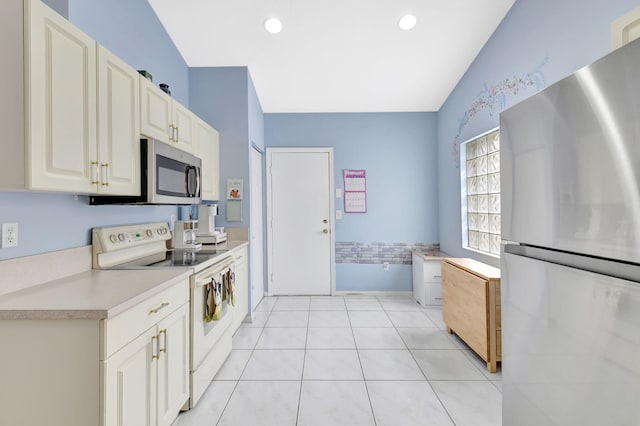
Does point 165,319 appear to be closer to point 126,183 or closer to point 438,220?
point 126,183

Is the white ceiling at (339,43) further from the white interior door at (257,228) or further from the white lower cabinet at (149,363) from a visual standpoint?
the white lower cabinet at (149,363)

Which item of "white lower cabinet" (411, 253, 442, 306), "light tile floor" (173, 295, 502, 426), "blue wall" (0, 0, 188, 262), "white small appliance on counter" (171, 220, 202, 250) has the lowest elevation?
"light tile floor" (173, 295, 502, 426)

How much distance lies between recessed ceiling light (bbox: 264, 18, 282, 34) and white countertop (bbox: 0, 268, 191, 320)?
7.60 ft

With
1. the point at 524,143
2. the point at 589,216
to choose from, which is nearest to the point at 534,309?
the point at 589,216

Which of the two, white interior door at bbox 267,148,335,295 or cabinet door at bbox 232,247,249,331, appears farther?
white interior door at bbox 267,148,335,295

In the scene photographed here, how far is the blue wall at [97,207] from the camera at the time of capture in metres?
1.41

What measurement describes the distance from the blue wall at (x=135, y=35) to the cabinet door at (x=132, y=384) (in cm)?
183

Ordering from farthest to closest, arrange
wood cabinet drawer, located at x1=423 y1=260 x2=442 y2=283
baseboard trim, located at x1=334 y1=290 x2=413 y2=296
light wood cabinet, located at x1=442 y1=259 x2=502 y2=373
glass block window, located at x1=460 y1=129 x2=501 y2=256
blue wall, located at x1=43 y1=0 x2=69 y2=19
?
1. baseboard trim, located at x1=334 y1=290 x2=413 y2=296
2. wood cabinet drawer, located at x1=423 y1=260 x2=442 y2=283
3. glass block window, located at x1=460 y1=129 x2=501 y2=256
4. light wood cabinet, located at x1=442 y1=259 x2=502 y2=373
5. blue wall, located at x1=43 y1=0 x2=69 y2=19

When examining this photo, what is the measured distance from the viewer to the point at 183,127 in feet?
8.06

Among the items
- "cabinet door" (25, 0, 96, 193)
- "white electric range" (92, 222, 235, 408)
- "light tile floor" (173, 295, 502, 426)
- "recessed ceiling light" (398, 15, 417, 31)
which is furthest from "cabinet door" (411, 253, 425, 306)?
"cabinet door" (25, 0, 96, 193)

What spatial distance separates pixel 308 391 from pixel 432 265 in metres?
2.27

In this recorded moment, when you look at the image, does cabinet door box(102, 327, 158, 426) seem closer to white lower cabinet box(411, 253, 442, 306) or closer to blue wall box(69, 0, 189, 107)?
blue wall box(69, 0, 189, 107)

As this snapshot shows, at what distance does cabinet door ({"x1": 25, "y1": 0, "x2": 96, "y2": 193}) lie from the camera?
115 centimetres

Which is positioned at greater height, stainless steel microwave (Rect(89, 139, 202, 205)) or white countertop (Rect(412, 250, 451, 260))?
stainless steel microwave (Rect(89, 139, 202, 205))
